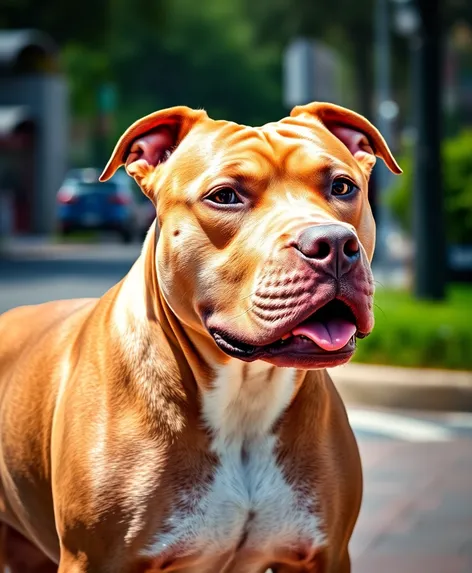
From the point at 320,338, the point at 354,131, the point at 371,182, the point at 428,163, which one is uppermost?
the point at 354,131

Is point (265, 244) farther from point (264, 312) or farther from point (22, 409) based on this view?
point (22, 409)

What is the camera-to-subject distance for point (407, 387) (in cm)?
914

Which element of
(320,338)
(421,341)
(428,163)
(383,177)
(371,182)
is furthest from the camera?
(383,177)

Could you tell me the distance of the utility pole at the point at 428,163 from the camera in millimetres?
11414

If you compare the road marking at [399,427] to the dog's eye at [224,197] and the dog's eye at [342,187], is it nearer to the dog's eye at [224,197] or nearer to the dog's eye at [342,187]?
the dog's eye at [342,187]

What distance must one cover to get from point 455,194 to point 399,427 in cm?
580

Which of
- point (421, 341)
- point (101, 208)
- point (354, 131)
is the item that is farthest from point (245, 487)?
point (101, 208)

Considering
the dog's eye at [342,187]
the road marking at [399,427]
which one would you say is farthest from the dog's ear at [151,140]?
the road marking at [399,427]

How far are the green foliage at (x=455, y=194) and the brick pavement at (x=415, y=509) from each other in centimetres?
589

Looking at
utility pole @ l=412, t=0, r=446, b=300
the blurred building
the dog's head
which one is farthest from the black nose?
the blurred building

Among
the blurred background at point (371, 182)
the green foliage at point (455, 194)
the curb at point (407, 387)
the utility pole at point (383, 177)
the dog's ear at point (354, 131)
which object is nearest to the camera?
the dog's ear at point (354, 131)

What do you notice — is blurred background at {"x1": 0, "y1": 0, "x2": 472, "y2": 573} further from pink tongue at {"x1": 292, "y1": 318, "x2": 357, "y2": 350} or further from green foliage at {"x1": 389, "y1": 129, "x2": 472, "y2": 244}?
pink tongue at {"x1": 292, "y1": 318, "x2": 357, "y2": 350}

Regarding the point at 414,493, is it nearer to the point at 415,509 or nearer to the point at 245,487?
the point at 415,509

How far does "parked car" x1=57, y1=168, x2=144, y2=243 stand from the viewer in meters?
31.9
